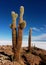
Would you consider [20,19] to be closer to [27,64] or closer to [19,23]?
[19,23]

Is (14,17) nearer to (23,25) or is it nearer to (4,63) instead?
(23,25)

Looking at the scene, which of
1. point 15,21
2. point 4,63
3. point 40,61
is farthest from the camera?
point 40,61

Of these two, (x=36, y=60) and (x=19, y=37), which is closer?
(x=19, y=37)

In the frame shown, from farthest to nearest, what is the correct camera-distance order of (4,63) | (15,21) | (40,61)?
(40,61) → (15,21) → (4,63)

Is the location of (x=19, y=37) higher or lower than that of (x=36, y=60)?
higher

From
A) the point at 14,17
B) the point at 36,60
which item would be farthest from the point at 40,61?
the point at 14,17

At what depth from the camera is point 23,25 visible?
14.7 metres

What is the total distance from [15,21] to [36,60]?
4.81 metres

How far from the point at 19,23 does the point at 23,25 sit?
0.57m

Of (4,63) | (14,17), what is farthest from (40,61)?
(14,17)

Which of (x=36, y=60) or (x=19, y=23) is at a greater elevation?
(x=19, y=23)

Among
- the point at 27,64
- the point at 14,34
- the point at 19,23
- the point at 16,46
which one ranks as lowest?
the point at 27,64

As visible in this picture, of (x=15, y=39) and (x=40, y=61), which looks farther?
(x=40, y=61)

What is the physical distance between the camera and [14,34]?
15.1m
